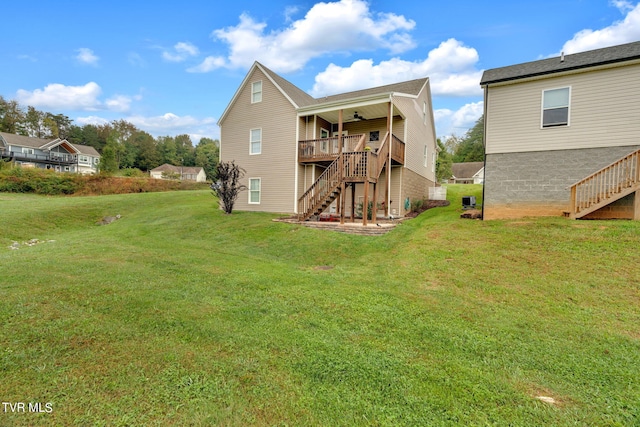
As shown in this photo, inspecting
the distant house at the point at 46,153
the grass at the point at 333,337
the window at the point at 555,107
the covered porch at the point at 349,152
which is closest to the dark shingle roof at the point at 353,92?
the covered porch at the point at 349,152

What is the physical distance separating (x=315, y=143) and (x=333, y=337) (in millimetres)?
12494

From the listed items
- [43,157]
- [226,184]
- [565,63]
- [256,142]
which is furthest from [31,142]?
[565,63]

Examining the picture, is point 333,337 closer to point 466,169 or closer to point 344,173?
point 344,173

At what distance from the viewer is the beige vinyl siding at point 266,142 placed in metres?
15.7

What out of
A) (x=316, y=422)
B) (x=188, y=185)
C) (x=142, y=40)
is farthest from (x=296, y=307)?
(x=188, y=185)

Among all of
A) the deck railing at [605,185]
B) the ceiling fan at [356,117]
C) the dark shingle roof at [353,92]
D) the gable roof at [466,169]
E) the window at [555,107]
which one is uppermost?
the dark shingle roof at [353,92]

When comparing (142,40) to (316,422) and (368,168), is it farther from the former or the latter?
(316,422)

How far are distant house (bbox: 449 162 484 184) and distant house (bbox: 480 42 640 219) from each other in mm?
35517

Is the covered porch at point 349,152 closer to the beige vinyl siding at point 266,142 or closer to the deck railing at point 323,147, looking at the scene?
the deck railing at point 323,147

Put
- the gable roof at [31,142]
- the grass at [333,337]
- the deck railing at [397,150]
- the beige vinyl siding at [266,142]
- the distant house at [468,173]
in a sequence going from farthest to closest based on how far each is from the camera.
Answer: the distant house at [468,173] → the gable roof at [31,142] → the beige vinyl siding at [266,142] → the deck railing at [397,150] → the grass at [333,337]

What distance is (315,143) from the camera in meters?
14.8

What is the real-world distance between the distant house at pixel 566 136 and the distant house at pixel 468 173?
35517 mm

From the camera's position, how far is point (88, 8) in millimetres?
10617

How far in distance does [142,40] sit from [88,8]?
13.7 feet
